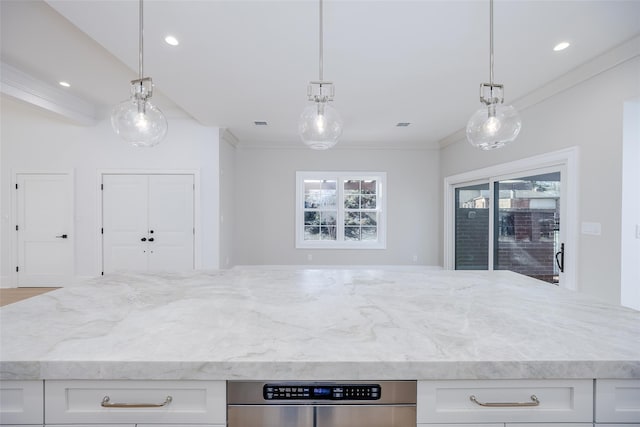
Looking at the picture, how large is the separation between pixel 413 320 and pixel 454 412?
31 cm

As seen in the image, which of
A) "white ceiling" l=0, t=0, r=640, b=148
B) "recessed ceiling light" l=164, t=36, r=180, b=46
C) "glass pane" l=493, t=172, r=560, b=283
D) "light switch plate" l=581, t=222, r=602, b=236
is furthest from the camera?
"glass pane" l=493, t=172, r=560, b=283

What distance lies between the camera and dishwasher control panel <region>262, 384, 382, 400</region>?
0.89 m

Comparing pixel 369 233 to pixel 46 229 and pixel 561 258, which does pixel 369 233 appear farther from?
pixel 46 229

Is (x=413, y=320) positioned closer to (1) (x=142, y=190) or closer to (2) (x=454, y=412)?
(2) (x=454, y=412)

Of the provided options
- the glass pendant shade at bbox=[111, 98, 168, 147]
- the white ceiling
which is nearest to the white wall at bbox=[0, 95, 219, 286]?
the white ceiling

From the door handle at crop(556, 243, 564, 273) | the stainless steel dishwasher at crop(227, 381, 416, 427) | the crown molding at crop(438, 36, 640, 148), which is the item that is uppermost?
the crown molding at crop(438, 36, 640, 148)

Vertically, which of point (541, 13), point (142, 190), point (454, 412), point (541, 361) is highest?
point (541, 13)

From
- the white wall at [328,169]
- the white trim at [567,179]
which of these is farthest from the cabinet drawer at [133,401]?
the white wall at [328,169]

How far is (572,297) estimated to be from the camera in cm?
142

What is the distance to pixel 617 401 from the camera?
89 cm

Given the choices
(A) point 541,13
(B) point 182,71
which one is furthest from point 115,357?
(A) point 541,13

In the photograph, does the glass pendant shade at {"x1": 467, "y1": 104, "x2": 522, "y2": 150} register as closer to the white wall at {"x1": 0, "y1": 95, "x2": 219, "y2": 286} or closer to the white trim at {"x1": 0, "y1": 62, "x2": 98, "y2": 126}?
the white wall at {"x1": 0, "y1": 95, "x2": 219, "y2": 286}

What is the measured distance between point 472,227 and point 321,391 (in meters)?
4.94

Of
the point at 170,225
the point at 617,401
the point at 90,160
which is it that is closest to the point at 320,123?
the point at 617,401
